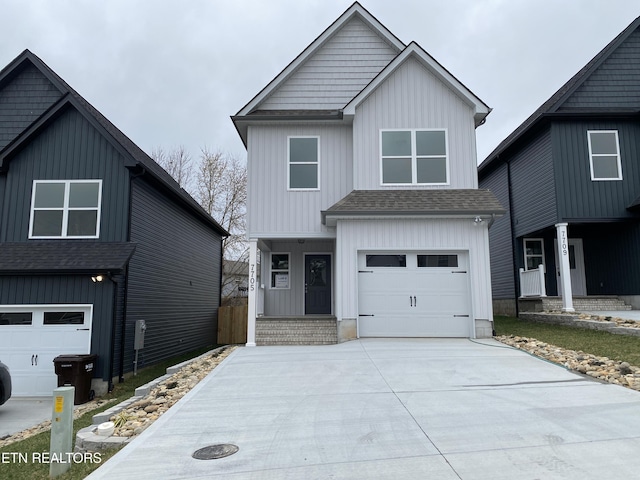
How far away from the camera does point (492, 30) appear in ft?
83.0

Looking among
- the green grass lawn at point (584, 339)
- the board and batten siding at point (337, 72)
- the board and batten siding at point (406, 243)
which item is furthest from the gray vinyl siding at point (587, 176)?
the board and batten siding at point (337, 72)

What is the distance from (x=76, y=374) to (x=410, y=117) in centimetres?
1092

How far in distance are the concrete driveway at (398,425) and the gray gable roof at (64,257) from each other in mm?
5025

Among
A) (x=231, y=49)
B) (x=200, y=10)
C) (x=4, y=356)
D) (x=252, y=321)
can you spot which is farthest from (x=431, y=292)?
(x=231, y=49)

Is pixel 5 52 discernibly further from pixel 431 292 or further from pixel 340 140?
pixel 431 292

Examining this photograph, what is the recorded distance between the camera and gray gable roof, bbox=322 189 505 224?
11.1 m

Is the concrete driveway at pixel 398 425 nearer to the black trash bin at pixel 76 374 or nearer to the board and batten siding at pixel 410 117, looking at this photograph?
the black trash bin at pixel 76 374

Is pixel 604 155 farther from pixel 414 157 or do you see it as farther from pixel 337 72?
pixel 337 72

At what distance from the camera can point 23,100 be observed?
13602 mm

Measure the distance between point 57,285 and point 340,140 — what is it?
866cm

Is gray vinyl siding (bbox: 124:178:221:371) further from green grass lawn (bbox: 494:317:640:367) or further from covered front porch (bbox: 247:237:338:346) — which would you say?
green grass lawn (bbox: 494:317:640:367)

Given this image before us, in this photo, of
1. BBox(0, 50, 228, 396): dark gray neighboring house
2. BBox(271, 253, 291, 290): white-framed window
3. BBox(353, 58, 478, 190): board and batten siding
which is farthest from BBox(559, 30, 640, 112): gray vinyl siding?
BBox(0, 50, 228, 396): dark gray neighboring house

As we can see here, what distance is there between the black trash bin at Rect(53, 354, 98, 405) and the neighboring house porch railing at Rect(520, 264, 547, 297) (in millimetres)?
13395

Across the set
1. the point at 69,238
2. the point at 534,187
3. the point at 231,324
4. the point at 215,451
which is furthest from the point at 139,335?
the point at 534,187
